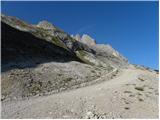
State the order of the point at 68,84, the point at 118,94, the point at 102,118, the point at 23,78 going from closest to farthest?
the point at 102,118, the point at 118,94, the point at 23,78, the point at 68,84

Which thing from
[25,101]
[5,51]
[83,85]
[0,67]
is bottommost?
[25,101]

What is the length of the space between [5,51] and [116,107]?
34.7 metres

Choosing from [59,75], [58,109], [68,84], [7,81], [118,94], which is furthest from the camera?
[59,75]

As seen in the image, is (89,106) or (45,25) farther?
(45,25)

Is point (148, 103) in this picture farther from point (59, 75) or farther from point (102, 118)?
point (59, 75)

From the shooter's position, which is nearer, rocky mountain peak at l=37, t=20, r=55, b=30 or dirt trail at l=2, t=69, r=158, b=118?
dirt trail at l=2, t=69, r=158, b=118

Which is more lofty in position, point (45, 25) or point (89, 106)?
point (45, 25)

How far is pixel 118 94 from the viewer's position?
3136 cm

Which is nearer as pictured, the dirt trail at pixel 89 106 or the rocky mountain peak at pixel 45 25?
the dirt trail at pixel 89 106

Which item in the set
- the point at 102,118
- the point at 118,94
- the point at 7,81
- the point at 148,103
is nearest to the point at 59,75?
the point at 7,81

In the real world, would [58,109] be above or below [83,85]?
below

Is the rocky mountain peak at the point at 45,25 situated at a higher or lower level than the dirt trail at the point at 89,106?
higher

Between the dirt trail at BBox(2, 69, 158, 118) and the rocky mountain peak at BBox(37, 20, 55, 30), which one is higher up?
the rocky mountain peak at BBox(37, 20, 55, 30)

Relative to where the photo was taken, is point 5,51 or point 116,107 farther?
point 5,51
